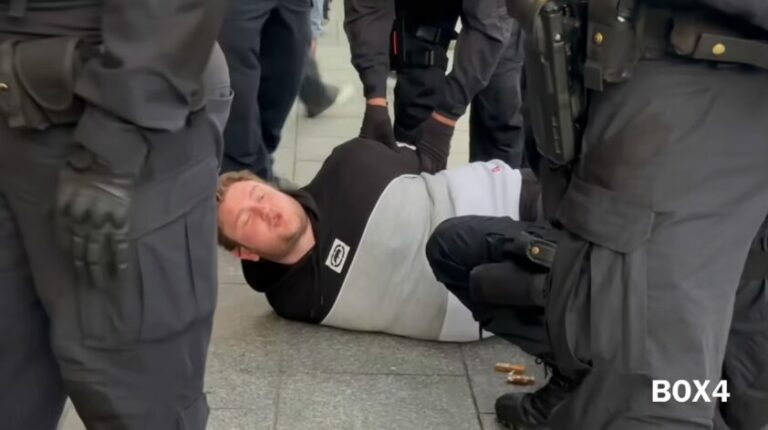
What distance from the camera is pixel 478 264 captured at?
2.88 meters

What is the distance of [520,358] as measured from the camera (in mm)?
3111

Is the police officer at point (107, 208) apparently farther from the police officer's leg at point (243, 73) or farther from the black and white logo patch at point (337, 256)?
the police officer's leg at point (243, 73)

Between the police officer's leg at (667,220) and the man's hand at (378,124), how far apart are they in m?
1.68

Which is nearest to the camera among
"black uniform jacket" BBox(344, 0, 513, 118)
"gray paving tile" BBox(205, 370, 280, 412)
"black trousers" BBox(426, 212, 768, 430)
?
"black trousers" BBox(426, 212, 768, 430)

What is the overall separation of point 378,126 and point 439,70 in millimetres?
422

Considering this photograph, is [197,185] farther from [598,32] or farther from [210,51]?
[598,32]

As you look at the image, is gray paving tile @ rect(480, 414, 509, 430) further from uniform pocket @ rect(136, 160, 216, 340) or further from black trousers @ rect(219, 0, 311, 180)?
black trousers @ rect(219, 0, 311, 180)

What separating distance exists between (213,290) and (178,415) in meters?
0.21

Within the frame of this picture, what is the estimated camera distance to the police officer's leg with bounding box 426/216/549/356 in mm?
2678

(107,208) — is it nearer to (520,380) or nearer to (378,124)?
(520,380)

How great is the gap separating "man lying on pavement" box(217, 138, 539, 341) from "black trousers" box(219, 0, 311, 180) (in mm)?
500

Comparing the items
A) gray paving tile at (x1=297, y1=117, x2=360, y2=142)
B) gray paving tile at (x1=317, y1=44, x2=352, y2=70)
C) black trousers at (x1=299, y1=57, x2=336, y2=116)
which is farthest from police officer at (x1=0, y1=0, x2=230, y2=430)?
gray paving tile at (x1=317, y1=44, x2=352, y2=70)

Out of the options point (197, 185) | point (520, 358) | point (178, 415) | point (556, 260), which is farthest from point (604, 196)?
point (520, 358)

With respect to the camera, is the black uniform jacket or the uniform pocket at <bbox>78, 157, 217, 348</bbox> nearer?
the uniform pocket at <bbox>78, 157, 217, 348</bbox>
